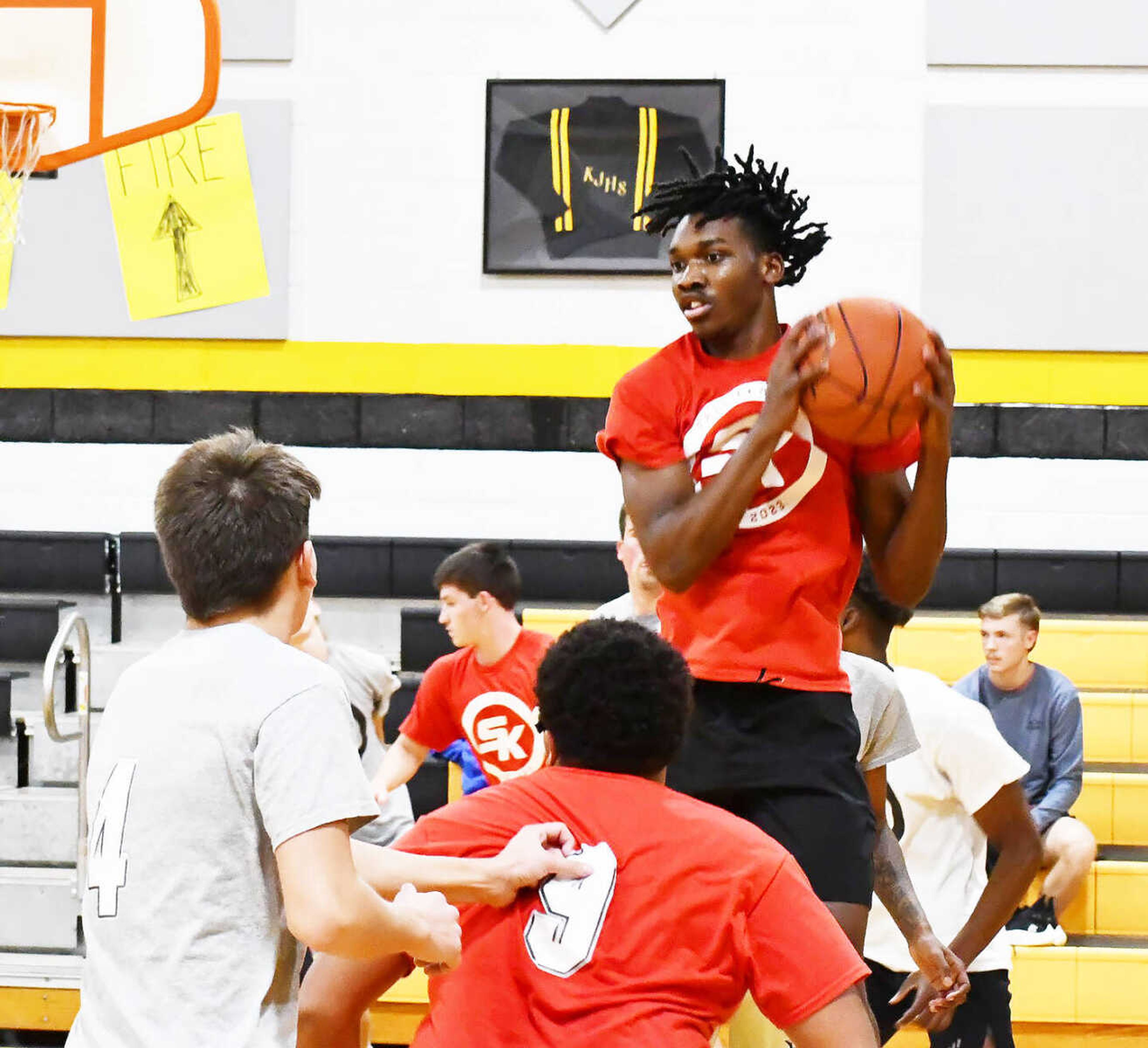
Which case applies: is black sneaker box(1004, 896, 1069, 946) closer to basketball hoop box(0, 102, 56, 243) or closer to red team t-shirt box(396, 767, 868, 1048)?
red team t-shirt box(396, 767, 868, 1048)

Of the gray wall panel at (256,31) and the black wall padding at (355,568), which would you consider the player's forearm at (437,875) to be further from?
the gray wall panel at (256,31)

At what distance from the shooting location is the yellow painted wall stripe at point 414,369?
754 cm

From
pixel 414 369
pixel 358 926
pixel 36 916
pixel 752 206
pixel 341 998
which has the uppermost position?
pixel 752 206

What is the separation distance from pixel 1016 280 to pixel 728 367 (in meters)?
5.38

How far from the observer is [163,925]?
1869 millimetres

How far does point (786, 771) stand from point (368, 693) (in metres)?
3.18

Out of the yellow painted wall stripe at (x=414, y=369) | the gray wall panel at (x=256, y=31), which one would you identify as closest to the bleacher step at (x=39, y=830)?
the yellow painted wall stripe at (x=414, y=369)

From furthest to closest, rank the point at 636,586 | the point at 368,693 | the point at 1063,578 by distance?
the point at 1063,578 < the point at 368,693 < the point at 636,586

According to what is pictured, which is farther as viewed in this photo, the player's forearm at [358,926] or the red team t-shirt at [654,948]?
the red team t-shirt at [654,948]

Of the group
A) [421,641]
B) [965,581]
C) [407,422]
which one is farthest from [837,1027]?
[407,422]

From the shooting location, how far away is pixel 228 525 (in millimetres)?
1915

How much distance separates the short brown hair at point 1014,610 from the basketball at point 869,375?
10.7 feet

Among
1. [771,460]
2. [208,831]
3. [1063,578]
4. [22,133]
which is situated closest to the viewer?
[208,831]

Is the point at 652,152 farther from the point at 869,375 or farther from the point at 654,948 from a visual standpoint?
the point at 654,948
